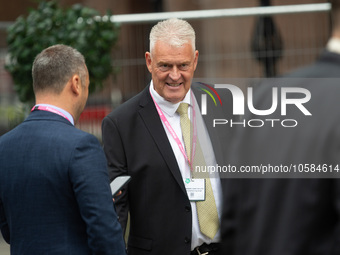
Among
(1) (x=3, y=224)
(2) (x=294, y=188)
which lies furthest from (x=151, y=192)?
(2) (x=294, y=188)

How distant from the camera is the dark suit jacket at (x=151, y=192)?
3152 mm

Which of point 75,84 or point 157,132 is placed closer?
point 75,84

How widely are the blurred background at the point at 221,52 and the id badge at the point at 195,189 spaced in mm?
4338

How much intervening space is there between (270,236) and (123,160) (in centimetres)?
160

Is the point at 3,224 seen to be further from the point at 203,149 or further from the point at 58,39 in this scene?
the point at 58,39

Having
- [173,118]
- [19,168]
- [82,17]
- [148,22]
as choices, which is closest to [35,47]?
[82,17]

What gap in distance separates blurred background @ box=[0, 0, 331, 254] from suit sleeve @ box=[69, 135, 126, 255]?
15.5 ft

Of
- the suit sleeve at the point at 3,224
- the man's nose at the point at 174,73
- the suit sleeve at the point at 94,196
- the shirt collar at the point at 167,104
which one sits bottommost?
the suit sleeve at the point at 3,224

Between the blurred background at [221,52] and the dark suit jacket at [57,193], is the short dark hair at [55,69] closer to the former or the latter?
the dark suit jacket at [57,193]

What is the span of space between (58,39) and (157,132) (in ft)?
12.7

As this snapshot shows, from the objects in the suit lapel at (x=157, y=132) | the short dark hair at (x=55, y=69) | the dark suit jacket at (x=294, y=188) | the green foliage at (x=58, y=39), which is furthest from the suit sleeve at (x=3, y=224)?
the green foliage at (x=58, y=39)

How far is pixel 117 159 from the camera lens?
322 cm

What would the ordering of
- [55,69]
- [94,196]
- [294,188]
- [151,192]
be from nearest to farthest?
1. [294,188]
2. [94,196]
3. [55,69]
4. [151,192]

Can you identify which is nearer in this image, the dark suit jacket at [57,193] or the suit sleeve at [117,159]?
the dark suit jacket at [57,193]
